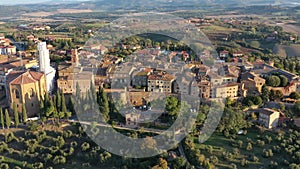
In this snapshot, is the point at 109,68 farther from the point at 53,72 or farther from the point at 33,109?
the point at 33,109

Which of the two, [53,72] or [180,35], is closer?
[53,72]

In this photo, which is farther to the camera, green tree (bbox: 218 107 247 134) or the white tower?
the white tower

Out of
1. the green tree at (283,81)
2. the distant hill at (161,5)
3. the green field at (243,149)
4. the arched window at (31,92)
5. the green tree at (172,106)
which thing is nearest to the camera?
the green field at (243,149)

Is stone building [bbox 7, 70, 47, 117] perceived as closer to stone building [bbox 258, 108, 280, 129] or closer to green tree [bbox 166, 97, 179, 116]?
green tree [bbox 166, 97, 179, 116]

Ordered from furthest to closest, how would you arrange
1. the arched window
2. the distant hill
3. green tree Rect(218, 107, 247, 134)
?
the distant hill, the arched window, green tree Rect(218, 107, 247, 134)

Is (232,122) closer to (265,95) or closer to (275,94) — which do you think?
(265,95)

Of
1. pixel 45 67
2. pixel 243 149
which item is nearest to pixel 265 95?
pixel 243 149

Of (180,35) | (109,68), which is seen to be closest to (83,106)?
(109,68)

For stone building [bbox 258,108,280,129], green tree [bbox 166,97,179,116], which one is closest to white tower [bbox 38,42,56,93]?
green tree [bbox 166,97,179,116]

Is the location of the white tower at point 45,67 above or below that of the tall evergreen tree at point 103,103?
above

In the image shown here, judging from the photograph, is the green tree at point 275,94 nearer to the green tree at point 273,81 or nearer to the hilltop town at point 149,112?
the hilltop town at point 149,112

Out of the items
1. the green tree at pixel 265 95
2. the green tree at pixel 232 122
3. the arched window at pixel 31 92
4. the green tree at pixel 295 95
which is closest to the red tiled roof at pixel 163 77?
the green tree at pixel 232 122
